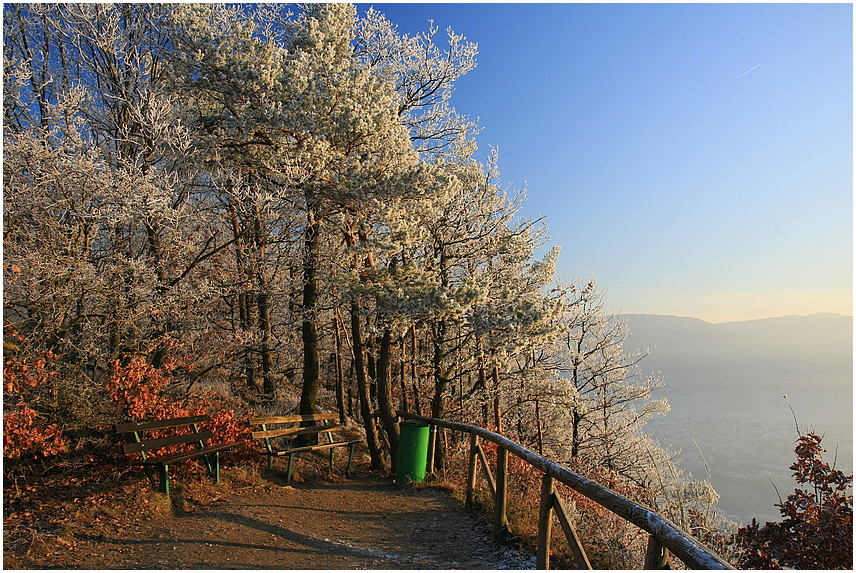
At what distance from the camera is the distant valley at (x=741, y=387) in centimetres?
2753

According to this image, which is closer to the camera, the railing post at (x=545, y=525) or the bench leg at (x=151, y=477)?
the railing post at (x=545, y=525)

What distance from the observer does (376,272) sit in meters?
8.66

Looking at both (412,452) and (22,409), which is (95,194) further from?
(412,452)

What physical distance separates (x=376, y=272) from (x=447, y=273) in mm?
2483

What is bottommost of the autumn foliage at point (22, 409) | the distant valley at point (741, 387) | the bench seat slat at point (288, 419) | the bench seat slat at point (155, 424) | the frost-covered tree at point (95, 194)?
the distant valley at point (741, 387)

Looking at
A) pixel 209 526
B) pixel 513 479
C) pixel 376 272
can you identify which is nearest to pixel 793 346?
pixel 513 479

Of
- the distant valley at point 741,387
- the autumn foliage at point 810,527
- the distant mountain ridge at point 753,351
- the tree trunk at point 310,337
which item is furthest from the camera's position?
the distant mountain ridge at point 753,351

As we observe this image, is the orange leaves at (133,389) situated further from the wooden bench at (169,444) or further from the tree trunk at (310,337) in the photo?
the tree trunk at (310,337)

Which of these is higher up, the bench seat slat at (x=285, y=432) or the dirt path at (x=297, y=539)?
the bench seat slat at (x=285, y=432)

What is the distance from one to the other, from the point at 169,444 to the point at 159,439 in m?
0.14

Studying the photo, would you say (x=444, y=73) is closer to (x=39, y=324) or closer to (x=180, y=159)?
(x=180, y=159)

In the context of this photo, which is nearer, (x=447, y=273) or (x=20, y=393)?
(x=20, y=393)

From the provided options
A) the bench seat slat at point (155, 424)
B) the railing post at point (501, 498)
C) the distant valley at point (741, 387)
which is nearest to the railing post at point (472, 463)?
the railing post at point (501, 498)

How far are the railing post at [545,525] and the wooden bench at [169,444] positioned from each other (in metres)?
4.26
